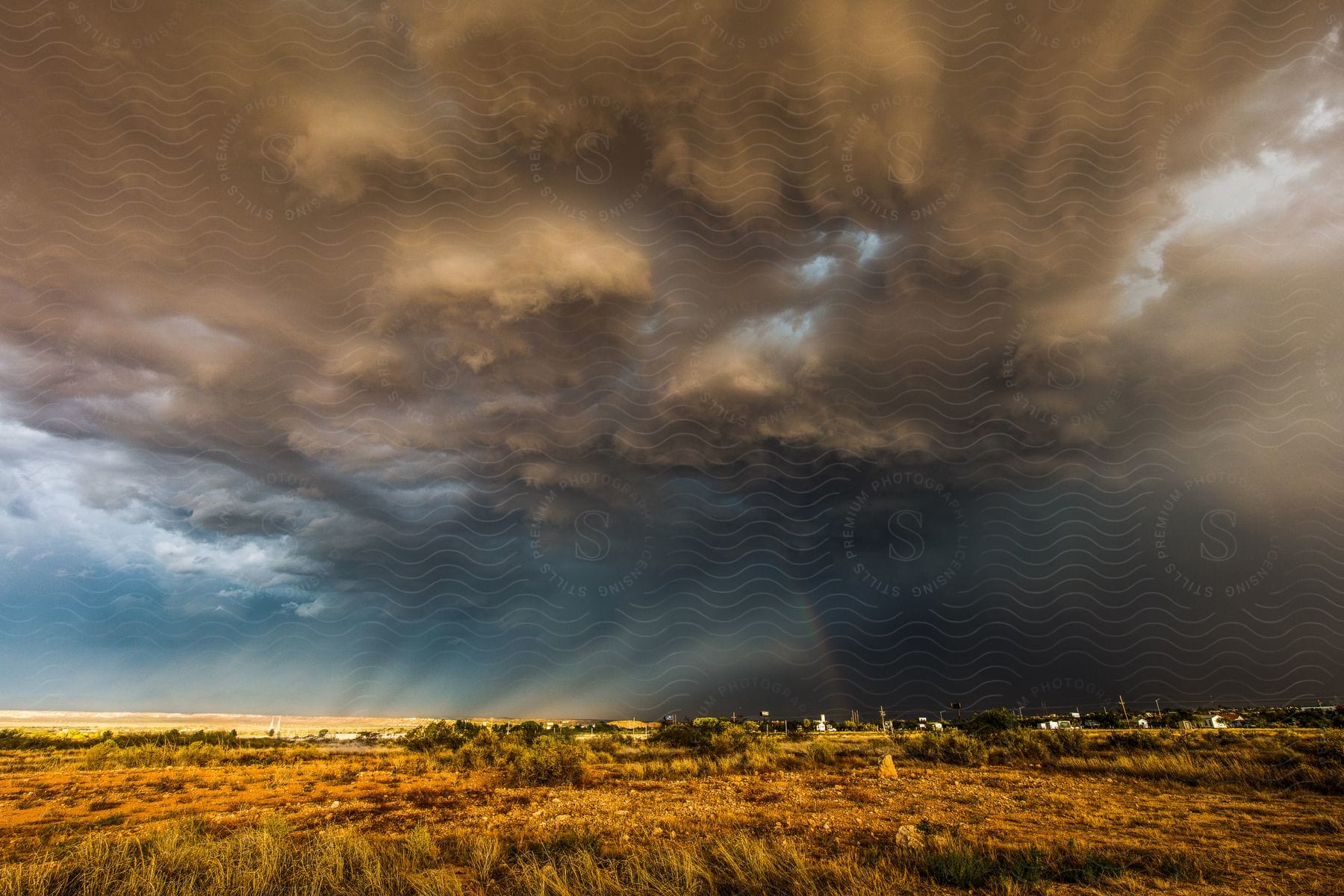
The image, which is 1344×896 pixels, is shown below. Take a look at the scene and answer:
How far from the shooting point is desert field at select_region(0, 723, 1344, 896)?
6.48 m

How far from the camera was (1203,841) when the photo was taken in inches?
328

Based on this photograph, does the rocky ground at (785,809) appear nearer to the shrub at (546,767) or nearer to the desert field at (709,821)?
the desert field at (709,821)

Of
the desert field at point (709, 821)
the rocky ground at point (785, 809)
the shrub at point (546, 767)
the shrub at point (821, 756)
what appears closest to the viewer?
the desert field at point (709, 821)

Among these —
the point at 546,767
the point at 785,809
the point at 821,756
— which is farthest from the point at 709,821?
the point at 821,756

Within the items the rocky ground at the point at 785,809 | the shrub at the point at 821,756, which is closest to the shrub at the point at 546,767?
the rocky ground at the point at 785,809

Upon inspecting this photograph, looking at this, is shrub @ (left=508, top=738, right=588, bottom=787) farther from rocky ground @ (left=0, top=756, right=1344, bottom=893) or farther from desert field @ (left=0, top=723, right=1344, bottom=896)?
rocky ground @ (left=0, top=756, right=1344, bottom=893)

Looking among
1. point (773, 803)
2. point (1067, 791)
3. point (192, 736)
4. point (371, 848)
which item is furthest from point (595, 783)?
point (192, 736)

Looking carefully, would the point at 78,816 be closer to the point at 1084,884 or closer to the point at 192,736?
the point at 1084,884

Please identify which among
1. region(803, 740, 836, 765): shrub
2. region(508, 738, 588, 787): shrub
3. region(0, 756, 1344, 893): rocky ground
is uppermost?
region(0, 756, 1344, 893): rocky ground

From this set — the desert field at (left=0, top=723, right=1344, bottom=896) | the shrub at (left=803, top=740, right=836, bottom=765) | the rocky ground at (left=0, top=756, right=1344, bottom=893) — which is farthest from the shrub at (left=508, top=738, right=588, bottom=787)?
the shrub at (left=803, top=740, right=836, bottom=765)

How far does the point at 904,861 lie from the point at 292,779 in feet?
67.6

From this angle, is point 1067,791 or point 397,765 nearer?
point 1067,791

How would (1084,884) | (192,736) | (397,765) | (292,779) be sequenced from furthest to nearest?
(192,736) → (397,765) → (292,779) → (1084,884)

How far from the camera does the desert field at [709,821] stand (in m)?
6.48
